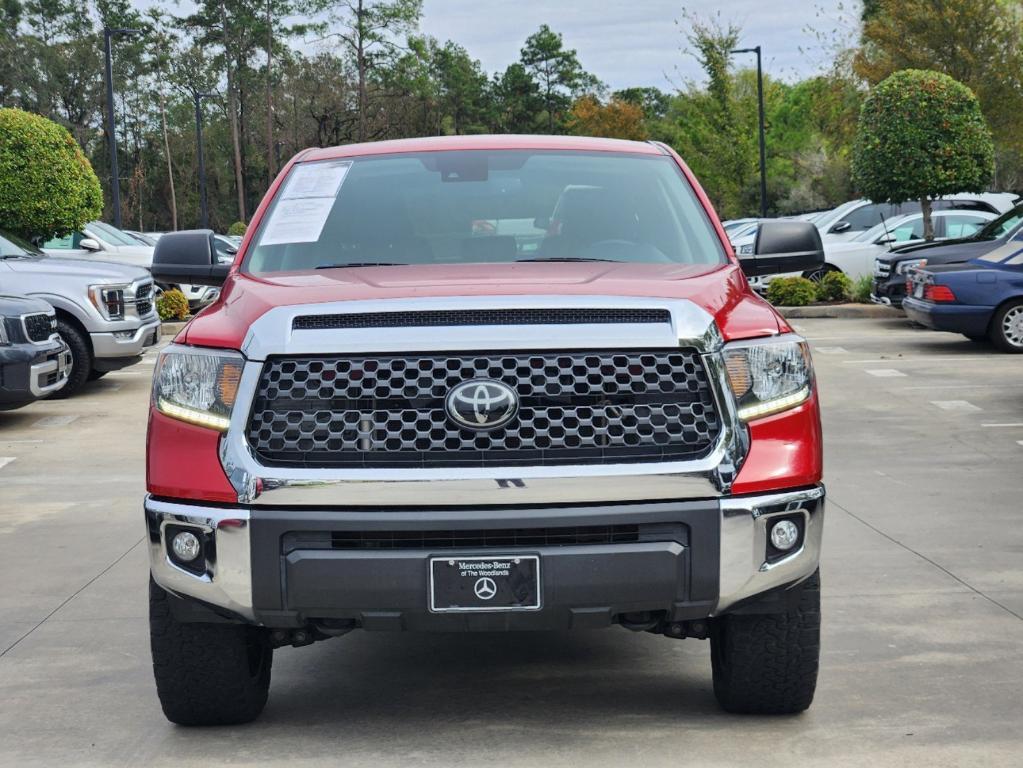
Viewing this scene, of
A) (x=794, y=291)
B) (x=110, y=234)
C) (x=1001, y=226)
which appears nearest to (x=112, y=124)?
(x=110, y=234)

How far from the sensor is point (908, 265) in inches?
722

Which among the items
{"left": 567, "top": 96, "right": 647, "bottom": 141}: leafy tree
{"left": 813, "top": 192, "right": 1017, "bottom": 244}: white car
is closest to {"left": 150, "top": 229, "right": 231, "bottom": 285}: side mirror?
{"left": 813, "top": 192, "right": 1017, "bottom": 244}: white car

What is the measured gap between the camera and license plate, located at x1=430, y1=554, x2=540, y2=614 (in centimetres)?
391

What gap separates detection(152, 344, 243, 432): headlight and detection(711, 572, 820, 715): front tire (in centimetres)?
156

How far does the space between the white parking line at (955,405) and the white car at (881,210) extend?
12.3m

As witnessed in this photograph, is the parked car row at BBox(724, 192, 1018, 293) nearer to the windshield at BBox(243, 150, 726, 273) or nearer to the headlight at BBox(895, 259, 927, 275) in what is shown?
the headlight at BBox(895, 259, 927, 275)

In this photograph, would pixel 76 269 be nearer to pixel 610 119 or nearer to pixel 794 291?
pixel 794 291

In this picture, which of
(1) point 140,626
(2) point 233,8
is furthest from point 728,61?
(1) point 140,626

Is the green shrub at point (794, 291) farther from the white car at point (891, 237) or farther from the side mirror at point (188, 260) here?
the side mirror at point (188, 260)

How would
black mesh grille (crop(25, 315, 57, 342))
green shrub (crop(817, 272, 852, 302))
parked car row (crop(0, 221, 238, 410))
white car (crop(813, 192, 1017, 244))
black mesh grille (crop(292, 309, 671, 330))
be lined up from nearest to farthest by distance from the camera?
black mesh grille (crop(292, 309, 671, 330))
black mesh grille (crop(25, 315, 57, 342))
parked car row (crop(0, 221, 238, 410))
green shrub (crop(817, 272, 852, 302))
white car (crop(813, 192, 1017, 244))

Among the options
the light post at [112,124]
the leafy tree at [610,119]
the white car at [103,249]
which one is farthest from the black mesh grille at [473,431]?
the leafy tree at [610,119]

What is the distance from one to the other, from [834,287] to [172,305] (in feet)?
33.4

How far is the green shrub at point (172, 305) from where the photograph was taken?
75.6ft

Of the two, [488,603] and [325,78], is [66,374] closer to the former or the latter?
[488,603]
